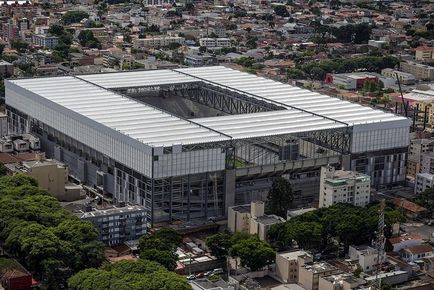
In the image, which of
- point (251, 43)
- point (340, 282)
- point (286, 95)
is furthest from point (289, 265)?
point (251, 43)

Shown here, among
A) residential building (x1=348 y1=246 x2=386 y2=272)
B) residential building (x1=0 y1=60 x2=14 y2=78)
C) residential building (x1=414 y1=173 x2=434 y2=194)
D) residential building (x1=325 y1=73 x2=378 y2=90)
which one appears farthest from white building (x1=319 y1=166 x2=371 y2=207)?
residential building (x1=0 y1=60 x2=14 y2=78)

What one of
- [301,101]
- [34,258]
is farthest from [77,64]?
[34,258]

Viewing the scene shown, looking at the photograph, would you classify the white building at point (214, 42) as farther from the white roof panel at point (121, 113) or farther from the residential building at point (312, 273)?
the residential building at point (312, 273)

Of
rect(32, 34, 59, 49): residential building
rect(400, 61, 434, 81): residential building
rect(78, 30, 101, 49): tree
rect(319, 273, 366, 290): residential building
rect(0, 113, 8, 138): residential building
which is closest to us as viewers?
rect(319, 273, 366, 290): residential building

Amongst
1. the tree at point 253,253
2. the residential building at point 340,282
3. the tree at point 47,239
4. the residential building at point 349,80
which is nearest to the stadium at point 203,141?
the tree at point 47,239

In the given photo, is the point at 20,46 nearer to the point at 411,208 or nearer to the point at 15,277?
the point at 411,208

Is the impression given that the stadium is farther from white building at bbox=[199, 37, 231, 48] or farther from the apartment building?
white building at bbox=[199, 37, 231, 48]
